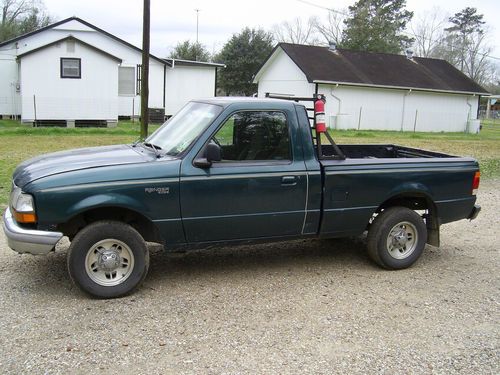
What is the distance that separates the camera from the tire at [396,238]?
5.80 metres

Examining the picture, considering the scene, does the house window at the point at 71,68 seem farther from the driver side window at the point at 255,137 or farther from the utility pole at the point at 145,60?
the driver side window at the point at 255,137

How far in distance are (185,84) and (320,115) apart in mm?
26197

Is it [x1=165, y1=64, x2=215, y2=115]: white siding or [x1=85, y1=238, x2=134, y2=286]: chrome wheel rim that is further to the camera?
[x1=165, y1=64, x2=215, y2=115]: white siding

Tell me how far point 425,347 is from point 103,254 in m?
2.84

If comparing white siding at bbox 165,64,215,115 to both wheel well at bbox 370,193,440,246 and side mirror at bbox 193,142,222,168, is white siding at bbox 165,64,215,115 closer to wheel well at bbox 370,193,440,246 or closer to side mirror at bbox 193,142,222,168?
wheel well at bbox 370,193,440,246

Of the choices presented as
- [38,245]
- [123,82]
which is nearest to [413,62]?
[123,82]

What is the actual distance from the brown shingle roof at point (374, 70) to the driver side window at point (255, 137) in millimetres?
26001

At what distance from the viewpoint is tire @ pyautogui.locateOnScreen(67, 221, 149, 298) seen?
15.2 feet

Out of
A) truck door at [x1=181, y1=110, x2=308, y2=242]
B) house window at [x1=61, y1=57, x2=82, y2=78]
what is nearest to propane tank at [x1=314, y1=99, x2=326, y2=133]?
truck door at [x1=181, y1=110, x2=308, y2=242]

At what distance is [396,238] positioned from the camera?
5898 millimetres

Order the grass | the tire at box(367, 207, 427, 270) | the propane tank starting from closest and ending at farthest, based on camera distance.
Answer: the propane tank < the tire at box(367, 207, 427, 270) < the grass

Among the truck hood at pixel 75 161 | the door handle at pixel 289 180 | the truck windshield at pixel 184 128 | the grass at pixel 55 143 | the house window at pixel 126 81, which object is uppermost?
the house window at pixel 126 81

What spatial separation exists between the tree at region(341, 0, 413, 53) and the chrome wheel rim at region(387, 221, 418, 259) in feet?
157

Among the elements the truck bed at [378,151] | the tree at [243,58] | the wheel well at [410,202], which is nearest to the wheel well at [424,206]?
the wheel well at [410,202]
